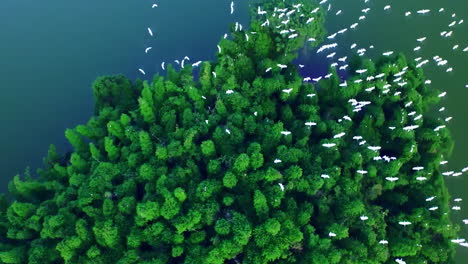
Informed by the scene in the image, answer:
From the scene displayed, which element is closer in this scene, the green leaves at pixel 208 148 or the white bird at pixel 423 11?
the green leaves at pixel 208 148

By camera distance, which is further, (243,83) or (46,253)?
(243,83)

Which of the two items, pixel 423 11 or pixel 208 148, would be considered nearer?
pixel 208 148

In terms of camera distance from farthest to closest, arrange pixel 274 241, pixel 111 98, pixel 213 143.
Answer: pixel 111 98 → pixel 213 143 → pixel 274 241

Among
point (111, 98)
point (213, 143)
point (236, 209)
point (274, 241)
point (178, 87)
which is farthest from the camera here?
point (111, 98)

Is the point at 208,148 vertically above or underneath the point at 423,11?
underneath

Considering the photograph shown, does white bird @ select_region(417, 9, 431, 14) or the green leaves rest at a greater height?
white bird @ select_region(417, 9, 431, 14)

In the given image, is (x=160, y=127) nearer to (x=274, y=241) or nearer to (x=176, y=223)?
(x=176, y=223)

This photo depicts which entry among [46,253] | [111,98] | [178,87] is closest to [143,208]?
[46,253]

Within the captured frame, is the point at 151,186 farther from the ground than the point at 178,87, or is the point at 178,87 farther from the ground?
the point at 178,87

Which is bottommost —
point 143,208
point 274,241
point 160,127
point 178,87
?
point 274,241

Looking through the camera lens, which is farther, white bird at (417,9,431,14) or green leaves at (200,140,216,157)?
white bird at (417,9,431,14)

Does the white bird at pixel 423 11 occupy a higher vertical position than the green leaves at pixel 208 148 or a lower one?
higher
